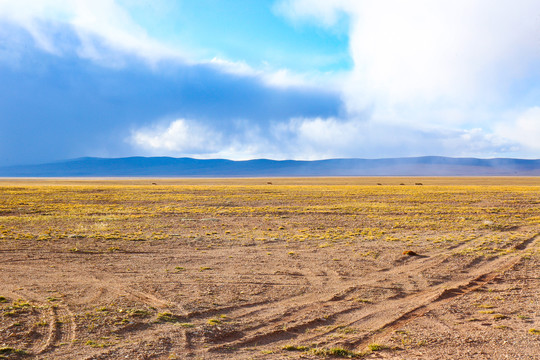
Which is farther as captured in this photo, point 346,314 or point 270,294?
point 270,294

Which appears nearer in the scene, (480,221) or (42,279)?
(42,279)

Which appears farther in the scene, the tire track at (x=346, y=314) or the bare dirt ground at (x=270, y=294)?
the tire track at (x=346, y=314)

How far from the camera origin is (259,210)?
37875 mm

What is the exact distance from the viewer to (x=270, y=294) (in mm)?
11984

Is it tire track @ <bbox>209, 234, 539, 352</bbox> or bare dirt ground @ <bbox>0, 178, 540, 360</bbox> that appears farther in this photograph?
tire track @ <bbox>209, 234, 539, 352</bbox>

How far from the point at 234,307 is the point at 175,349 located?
278cm

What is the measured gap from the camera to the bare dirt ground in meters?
8.45

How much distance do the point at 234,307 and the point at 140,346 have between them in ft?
9.72

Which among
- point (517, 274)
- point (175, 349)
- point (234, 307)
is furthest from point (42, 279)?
point (517, 274)

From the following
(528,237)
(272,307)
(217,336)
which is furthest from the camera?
(528,237)

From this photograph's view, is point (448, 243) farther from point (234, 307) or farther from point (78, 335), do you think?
point (78, 335)

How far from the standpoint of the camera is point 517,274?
14141 millimetres

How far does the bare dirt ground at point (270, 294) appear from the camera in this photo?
845 cm

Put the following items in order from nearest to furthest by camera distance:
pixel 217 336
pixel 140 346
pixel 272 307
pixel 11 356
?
pixel 11 356 < pixel 140 346 < pixel 217 336 < pixel 272 307
